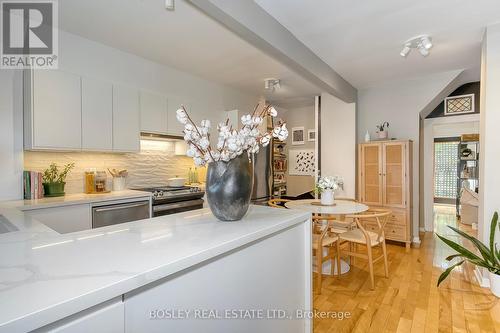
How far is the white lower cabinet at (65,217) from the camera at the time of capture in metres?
2.27

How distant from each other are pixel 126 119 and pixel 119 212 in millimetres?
1096

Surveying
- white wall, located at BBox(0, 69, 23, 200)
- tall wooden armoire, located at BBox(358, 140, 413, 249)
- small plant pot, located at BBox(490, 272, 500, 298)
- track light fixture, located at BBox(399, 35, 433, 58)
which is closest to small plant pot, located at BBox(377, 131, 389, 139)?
tall wooden armoire, located at BBox(358, 140, 413, 249)

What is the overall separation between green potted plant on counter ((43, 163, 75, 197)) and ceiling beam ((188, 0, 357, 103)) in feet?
7.38

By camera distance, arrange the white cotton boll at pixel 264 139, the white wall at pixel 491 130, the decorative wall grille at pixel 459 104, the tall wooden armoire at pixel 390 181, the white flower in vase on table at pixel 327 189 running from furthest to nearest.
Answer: the decorative wall grille at pixel 459 104
the tall wooden armoire at pixel 390 181
the white flower in vase on table at pixel 327 189
the white wall at pixel 491 130
the white cotton boll at pixel 264 139

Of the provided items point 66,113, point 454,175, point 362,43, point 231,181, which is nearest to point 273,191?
point 362,43

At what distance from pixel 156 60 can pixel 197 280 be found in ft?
10.6

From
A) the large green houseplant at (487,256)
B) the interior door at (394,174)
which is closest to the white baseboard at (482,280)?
the large green houseplant at (487,256)

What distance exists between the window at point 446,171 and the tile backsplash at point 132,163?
7479 millimetres

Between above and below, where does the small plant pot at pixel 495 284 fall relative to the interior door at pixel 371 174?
below

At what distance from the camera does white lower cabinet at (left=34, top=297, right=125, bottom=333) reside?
1.93 ft

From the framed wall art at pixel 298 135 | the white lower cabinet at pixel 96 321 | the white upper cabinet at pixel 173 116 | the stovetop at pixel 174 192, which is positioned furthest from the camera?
the framed wall art at pixel 298 135

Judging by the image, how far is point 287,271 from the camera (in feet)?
4.77

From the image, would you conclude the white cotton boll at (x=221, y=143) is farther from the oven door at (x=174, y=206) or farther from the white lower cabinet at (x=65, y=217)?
the oven door at (x=174, y=206)

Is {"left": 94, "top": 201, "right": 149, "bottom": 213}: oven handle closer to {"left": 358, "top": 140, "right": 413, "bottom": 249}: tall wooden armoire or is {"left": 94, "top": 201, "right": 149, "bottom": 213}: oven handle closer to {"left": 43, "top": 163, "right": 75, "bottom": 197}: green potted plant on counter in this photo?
{"left": 43, "top": 163, "right": 75, "bottom": 197}: green potted plant on counter
